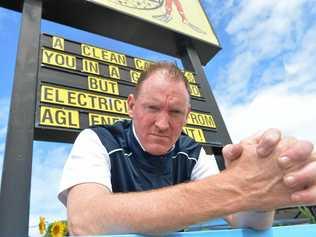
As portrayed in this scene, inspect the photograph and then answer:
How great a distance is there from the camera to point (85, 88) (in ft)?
7.73

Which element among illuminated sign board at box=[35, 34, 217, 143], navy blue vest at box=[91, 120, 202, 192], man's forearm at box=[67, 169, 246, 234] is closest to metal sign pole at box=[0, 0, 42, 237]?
illuminated sign board at box=[35, 34, 217, 143]

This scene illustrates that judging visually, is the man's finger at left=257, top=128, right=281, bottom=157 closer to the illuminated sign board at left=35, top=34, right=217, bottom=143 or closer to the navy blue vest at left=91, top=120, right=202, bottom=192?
the navy blue vest at left=91, top=120, right=202, bottom=192

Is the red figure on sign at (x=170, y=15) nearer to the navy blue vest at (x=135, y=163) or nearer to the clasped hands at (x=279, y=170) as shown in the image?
Answer: the navy blue vest at (x=135, y=163)

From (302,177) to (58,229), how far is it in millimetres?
1755

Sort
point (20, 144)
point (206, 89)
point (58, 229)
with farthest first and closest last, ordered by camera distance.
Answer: point (206, 89) < point (58, 229) < point (20, 144)

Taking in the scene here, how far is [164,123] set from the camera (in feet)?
3.49

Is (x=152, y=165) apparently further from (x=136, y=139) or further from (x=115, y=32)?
(x=115, y=32)

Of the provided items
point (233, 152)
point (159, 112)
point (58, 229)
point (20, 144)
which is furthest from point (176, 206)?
point (58, 229)

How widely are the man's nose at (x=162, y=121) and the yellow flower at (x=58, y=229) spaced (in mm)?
1127

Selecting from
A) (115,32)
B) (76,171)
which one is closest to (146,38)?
(115,32)

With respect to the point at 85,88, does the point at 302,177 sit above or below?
below

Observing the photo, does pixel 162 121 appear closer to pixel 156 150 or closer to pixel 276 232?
pixel 156 150

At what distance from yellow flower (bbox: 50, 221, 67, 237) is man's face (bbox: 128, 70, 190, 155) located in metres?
1.10

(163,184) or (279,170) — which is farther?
(163,184)
